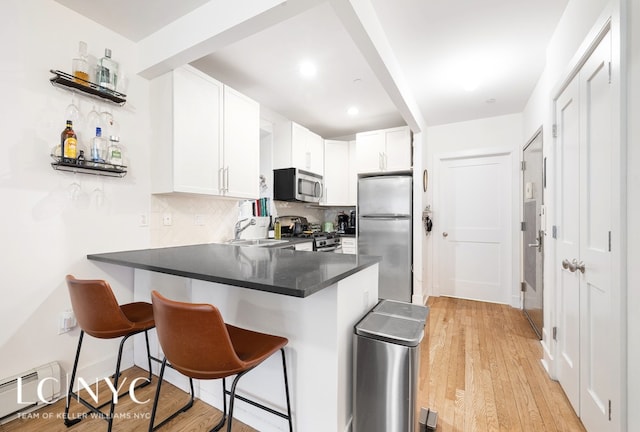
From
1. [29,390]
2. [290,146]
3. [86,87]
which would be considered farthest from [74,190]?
[290,146]

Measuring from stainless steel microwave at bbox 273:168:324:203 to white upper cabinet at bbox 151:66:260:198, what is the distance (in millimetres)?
802

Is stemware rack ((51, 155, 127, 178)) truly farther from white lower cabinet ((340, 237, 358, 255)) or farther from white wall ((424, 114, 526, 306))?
white wall ((424, 114, 526, 306))

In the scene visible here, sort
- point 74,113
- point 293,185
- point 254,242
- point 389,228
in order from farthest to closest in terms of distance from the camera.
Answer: point 389,228
point 293,185
point 254,242
point 74,113

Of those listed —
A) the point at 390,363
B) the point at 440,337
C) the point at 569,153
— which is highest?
the point at 569,153

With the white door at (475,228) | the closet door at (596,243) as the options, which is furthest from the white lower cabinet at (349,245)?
the closet door at (596,243)

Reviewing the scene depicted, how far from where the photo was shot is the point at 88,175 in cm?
188

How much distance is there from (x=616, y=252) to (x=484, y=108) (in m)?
2.83

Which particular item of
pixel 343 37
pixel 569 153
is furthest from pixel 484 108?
pixel 343 37

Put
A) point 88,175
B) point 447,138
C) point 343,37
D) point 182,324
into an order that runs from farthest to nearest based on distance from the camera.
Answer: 1. point 447,138
2. point 343,37
3. point 88,175
4. point 182,324

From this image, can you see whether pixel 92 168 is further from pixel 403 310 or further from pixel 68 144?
pixel 403 310

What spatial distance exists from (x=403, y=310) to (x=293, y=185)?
2.25 meters

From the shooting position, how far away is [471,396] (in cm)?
179

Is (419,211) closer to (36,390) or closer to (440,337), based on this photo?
(440,337)

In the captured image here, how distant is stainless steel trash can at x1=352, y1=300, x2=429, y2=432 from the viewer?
1213mm
